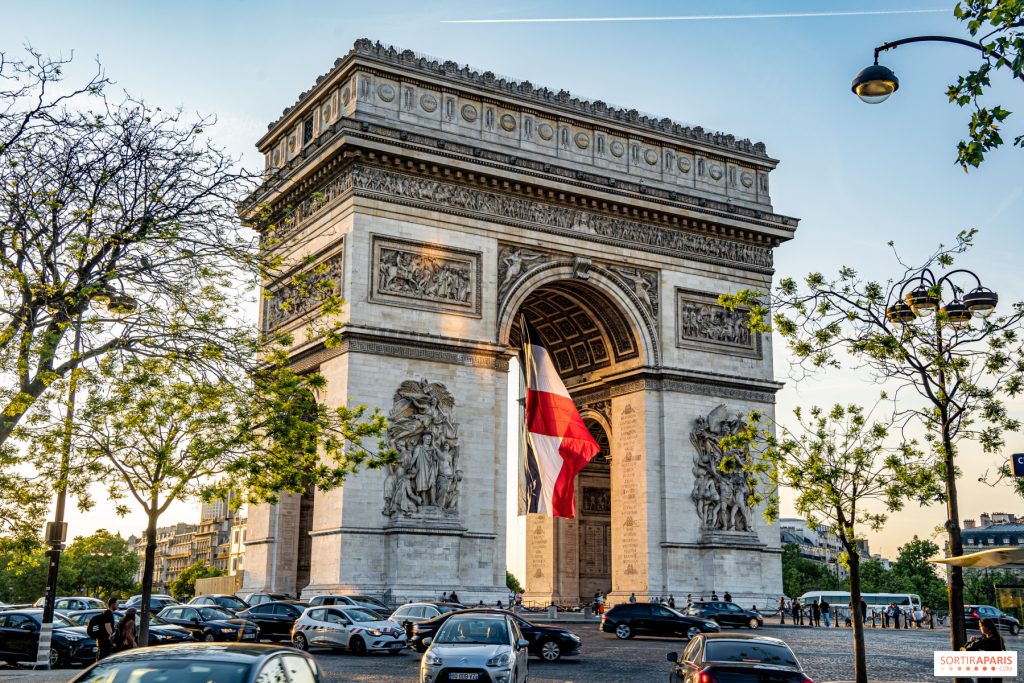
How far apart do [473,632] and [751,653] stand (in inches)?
209

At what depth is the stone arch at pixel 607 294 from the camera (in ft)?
129

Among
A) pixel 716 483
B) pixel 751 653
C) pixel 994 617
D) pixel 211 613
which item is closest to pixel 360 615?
pixel 211 613

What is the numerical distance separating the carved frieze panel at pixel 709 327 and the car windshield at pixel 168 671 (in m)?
34.5

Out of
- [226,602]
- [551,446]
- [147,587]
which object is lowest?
[226,602]

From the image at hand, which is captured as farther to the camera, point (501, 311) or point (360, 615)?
point (501, 311)

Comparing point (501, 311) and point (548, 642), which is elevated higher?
point (501, 311)

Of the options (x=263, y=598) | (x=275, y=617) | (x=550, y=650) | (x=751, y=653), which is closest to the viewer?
(x=751, y=653)

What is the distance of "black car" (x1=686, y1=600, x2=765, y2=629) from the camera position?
3572 centimetres

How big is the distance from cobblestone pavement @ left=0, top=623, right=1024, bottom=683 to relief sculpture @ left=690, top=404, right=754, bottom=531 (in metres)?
5.57

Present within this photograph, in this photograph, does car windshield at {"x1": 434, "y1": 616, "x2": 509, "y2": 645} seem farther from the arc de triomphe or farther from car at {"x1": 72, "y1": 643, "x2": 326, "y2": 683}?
the arc de triomphe

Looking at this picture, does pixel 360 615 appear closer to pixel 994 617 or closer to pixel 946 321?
pixel 946 321

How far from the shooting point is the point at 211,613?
29391 mm

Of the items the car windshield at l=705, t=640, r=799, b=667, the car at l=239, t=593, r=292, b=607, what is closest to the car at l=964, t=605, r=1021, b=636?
the car at l=239, t=593, r=292, b=607

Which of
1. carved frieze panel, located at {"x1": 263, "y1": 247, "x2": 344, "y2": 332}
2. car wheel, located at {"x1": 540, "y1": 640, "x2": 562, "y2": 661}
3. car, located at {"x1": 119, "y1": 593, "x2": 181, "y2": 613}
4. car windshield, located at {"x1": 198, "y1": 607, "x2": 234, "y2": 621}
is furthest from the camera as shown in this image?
car, located at {"x1": 119, "y1": 593, "x2": 181, "y2": 613}
